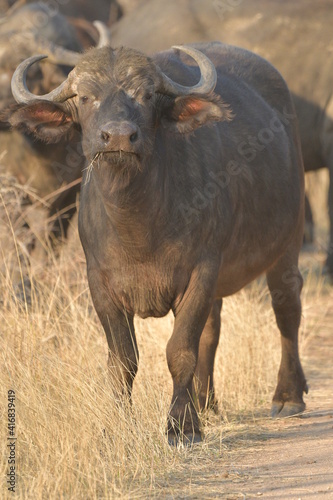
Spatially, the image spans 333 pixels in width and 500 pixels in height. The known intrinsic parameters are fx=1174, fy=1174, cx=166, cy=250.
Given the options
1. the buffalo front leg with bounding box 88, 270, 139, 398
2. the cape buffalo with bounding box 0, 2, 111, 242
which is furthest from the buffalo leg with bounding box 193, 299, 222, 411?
the cape buffalo with bounding box 0, 2, 111, 242

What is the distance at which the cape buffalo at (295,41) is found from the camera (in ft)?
39.9

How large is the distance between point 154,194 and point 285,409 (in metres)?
1.82

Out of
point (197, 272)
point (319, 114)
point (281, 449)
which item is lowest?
point (281, 449)

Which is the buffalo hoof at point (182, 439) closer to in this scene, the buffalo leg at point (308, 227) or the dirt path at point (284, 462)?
the dirt path at point (284, 462)

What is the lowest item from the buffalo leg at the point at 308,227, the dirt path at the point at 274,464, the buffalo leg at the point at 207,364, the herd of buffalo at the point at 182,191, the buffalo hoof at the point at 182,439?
the dirt path at the point at 274,464

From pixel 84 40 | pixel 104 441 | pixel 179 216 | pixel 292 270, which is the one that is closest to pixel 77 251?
pixel 292 270

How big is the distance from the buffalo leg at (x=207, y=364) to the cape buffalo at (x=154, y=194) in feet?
0.68

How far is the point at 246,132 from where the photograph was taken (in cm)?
709

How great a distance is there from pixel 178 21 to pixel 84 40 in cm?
249

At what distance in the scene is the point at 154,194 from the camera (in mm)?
6203

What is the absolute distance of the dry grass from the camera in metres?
5.21

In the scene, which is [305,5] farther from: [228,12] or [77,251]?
[77,251]

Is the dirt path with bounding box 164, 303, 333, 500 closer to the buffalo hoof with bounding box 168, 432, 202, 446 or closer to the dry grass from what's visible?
the dry grass

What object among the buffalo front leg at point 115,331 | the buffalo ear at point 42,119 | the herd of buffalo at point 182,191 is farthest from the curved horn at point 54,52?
the buffalo front leg at point 115,331
